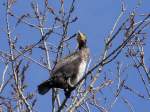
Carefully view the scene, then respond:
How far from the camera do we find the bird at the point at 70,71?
5844mm

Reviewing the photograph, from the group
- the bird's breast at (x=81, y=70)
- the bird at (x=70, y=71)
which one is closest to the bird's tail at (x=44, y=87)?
the bird at (x=70, y=71)

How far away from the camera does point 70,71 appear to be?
627 centimetres

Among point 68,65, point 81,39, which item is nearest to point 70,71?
point 68,65

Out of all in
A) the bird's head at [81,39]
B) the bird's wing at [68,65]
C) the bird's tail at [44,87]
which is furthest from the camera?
the bird's head at [81,39]

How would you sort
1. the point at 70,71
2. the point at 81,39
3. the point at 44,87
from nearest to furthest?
the point at 44,87 < the point at 70,71 < the point at 81,39

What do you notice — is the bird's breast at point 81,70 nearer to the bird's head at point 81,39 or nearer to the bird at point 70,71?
the bird at point 70,71

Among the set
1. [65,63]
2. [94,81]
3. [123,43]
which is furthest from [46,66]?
[123,43]

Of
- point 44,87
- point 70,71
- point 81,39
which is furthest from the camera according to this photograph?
point 81,39

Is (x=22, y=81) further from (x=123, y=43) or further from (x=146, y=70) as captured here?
(x=146, y=70)

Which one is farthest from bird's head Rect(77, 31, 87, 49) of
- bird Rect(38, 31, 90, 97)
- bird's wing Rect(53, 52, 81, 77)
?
bird's wing Rect(53, 52, 81, 77)

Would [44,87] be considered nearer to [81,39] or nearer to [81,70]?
[81,70]

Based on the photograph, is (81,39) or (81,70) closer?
(81,70)

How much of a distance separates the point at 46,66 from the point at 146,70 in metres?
1.41

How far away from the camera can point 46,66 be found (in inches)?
248
